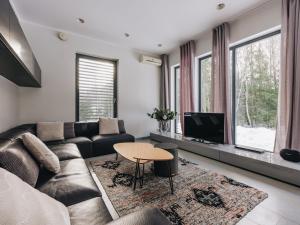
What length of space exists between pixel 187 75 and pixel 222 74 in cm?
111

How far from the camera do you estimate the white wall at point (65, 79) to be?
3.58 metres

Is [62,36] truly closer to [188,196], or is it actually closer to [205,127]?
[205,127]

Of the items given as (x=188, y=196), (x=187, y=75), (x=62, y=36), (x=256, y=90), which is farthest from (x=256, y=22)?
(x=62, y=36)

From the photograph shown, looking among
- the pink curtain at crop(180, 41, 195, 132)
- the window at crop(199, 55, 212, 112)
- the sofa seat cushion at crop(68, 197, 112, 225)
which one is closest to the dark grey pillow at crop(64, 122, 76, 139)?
the sofa seat cushion at crop(68, 197, 112, 225)

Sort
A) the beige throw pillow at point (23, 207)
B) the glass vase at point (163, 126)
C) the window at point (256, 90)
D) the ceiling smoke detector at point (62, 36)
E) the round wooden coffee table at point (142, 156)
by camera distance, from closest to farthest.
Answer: the beige throw pillow at point (23, 207), the round wooden coffee table at point (142, 156), the window at point (256, 90), the ceiling smoke detector at point (62, 36), the glass vase at point (163, 126)

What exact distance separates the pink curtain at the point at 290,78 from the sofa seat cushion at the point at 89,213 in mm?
2893

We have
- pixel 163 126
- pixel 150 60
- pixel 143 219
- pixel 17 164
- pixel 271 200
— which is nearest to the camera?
pixel 143 219

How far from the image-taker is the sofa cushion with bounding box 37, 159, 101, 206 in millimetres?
1286

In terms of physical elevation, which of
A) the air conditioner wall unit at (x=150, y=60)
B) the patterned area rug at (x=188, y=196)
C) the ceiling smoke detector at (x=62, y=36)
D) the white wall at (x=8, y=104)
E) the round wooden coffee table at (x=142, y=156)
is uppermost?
the ceiling smoke detector at (x=62, y=36)

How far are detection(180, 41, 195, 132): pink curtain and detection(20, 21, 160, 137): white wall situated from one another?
1.29m

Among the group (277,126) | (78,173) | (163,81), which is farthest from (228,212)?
(163,81)

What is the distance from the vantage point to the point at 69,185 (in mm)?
1431

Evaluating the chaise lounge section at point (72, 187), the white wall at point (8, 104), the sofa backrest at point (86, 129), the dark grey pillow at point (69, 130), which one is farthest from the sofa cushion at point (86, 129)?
the chaise lounge section at point (72, 187)

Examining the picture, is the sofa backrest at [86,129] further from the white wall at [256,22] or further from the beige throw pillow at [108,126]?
the white wall at [256,22]
